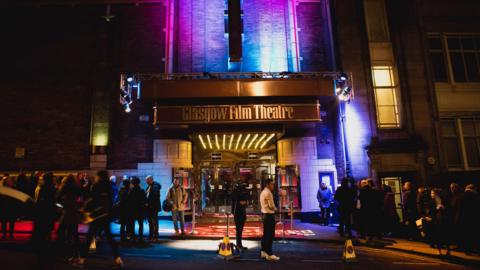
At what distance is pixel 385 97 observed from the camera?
16.4 meters

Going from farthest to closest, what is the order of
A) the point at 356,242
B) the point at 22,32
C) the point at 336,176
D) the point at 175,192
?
the point at 22,32
the point at 336,176
the point at 175,192
the point at 356,242

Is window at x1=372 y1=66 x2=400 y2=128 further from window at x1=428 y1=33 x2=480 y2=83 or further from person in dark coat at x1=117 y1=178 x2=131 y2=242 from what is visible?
person in dark coat at x1=117 y1=178 x2=131 y2=242

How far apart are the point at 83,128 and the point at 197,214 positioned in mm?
7289

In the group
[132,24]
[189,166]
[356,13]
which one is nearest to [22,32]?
[132,24]

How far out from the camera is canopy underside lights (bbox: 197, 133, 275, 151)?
51.9 ft

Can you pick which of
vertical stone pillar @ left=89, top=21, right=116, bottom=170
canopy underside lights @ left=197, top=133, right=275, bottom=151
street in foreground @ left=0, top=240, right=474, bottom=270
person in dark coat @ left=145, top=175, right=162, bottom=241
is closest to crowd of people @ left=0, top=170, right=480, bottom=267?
person in dark coat @ left=145, top=175, right=162, bottom=241

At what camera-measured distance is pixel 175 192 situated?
11523mm

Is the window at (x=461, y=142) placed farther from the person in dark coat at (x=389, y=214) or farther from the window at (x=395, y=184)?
the person in dark coat at (x=389, y=214)

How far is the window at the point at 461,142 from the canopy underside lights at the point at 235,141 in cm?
862

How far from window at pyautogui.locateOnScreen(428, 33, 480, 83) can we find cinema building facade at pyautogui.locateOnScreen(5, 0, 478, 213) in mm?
1105

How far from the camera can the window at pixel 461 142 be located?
16.0 meters

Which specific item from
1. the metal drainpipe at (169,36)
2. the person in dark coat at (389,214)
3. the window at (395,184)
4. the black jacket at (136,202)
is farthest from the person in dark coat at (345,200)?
the metal drainpipe at (169,36)

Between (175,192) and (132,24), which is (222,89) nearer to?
(175,192)

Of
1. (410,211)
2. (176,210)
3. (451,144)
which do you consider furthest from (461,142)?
(176,210)
